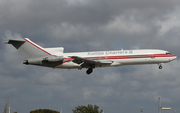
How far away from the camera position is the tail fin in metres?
65.2

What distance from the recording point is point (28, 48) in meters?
65.4

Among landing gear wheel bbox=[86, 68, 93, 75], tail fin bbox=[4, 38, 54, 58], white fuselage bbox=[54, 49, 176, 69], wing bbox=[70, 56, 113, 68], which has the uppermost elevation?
tail fin bbox=[4, 38, 54, 58]

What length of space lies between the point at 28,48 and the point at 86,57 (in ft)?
39.0

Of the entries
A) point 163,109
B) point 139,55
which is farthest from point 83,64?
point 163,109

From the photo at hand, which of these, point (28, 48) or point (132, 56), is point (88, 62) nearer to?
point (132, 56)

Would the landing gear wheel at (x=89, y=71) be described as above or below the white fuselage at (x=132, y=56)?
below

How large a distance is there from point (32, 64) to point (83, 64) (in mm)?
10242

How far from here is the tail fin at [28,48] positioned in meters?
65.2

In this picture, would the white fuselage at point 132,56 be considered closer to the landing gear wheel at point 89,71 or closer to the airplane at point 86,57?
the airplane at point 86,57

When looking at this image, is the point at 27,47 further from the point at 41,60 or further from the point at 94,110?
the point at 94,110

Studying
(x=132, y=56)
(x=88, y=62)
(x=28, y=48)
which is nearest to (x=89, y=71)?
(x=88, y=62)

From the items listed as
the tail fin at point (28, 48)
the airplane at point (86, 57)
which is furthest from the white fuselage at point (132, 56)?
the tail fin at point (28, 48)

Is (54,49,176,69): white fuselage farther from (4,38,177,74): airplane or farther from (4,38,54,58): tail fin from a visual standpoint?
(4,38,54,58): tail fin

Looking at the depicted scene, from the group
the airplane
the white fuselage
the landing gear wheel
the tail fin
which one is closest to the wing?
the airplane
